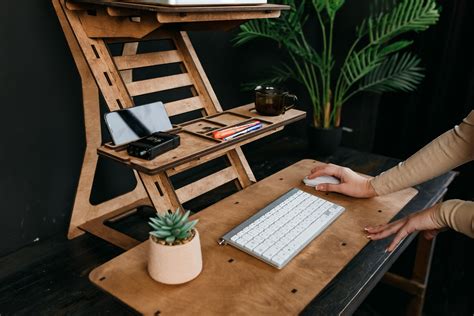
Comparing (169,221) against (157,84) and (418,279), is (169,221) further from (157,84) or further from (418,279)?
(418,279)

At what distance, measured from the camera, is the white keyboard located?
886 mm

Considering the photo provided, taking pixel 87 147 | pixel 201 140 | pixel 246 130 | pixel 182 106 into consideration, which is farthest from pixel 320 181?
pixel 87 147

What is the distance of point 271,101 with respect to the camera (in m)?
1.26

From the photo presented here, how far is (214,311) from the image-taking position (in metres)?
0.72

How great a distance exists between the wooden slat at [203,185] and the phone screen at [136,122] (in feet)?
0.76

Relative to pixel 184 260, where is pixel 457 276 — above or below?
below

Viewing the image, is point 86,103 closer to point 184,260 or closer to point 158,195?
point 158,195

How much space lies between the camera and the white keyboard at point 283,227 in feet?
2.91

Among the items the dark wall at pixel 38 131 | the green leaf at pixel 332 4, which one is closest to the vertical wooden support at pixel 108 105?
the dark wall at pixel 38 131

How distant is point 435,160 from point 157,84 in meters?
0.83

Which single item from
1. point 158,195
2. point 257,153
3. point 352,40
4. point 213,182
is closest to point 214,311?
point 158,195

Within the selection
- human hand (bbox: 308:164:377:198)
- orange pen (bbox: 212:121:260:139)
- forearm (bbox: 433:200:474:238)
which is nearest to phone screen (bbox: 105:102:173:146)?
orange pen (bbox: 212:121:260:139)

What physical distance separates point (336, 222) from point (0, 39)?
3.43 ft

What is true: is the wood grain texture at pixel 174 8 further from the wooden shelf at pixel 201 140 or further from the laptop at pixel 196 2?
the wooden shelf at pixel 201 140
